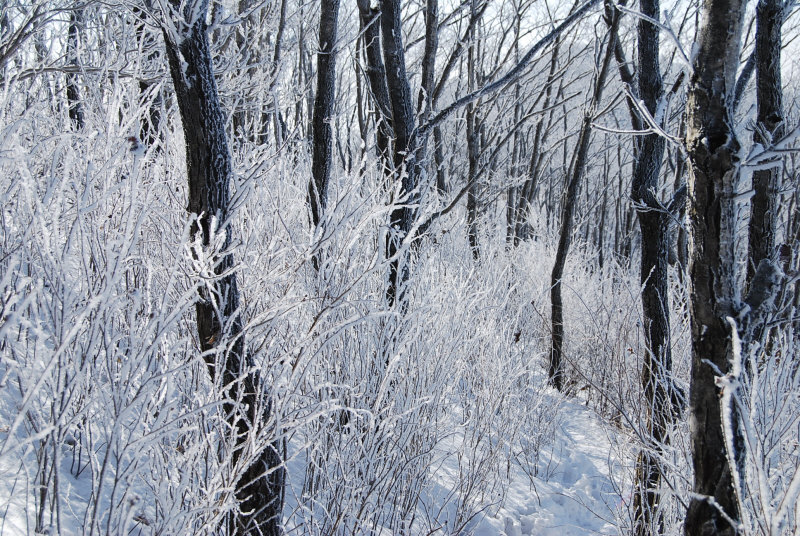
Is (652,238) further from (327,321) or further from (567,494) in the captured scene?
(567,494)

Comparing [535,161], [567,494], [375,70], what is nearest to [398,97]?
[375,70]

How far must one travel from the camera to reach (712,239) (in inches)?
49.1

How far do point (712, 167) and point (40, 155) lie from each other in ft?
13.0

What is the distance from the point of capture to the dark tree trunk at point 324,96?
3100 millimetres

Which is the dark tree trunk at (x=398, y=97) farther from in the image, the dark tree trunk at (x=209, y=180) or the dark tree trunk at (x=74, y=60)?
the dark tree trunk at (x=74, y=60)

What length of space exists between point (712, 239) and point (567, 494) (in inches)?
120

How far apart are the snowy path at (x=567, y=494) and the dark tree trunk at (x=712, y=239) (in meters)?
1.37

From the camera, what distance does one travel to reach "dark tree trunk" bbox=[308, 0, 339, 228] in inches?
122

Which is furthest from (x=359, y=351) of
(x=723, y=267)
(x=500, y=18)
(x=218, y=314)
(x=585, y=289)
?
(x=500, y=18)

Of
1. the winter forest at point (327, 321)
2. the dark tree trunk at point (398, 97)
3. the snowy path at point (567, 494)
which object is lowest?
the snowy path at point (567, 494)

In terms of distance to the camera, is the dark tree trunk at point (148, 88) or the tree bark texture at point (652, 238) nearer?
the dark tree trunk at point (148, 88)

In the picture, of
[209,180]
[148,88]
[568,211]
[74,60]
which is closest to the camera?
[209,180]

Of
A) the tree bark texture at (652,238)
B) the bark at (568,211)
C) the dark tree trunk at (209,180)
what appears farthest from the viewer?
the bark at (568,211)

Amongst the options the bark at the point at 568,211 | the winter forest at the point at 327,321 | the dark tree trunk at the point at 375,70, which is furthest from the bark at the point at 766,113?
the dark tree trunk at the point at 375,70
